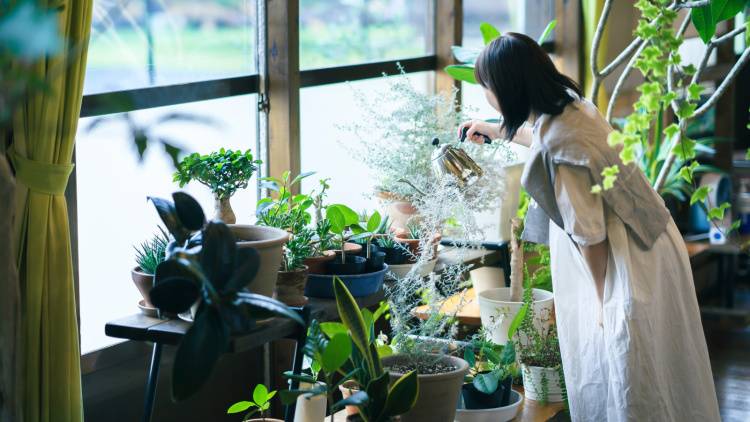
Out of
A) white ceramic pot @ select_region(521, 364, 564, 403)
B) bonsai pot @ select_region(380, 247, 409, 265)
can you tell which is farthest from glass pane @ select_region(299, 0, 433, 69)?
white ceramic pot @ select_region(521, 364, 564, 403)

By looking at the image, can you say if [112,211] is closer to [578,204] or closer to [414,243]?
→ [414,243]

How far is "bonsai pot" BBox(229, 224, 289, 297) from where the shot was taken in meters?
2.01

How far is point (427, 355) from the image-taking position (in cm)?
232

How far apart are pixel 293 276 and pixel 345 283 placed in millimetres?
186

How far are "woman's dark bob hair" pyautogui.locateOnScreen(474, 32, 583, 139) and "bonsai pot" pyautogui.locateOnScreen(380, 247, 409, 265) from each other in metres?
0.55

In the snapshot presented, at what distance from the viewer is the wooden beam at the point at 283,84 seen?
3055mm

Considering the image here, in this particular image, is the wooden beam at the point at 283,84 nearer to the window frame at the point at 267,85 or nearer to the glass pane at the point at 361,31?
the window frame at the point at 267,85

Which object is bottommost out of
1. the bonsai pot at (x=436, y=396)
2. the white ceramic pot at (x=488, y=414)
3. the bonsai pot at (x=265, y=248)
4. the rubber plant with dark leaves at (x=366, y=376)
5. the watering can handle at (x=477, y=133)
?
the white ceramic pot at (x=488, y=414)

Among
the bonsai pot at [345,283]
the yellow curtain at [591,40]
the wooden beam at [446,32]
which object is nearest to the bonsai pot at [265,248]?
the bonsai pot at [345,283]

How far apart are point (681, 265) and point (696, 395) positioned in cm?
36

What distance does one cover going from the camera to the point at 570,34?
5.15m

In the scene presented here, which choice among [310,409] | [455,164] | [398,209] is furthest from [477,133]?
[310,409]

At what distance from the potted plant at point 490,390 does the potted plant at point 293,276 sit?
54 centimetres

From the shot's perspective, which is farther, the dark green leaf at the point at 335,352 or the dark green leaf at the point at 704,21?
the dark green leaf at the point at 704,21
